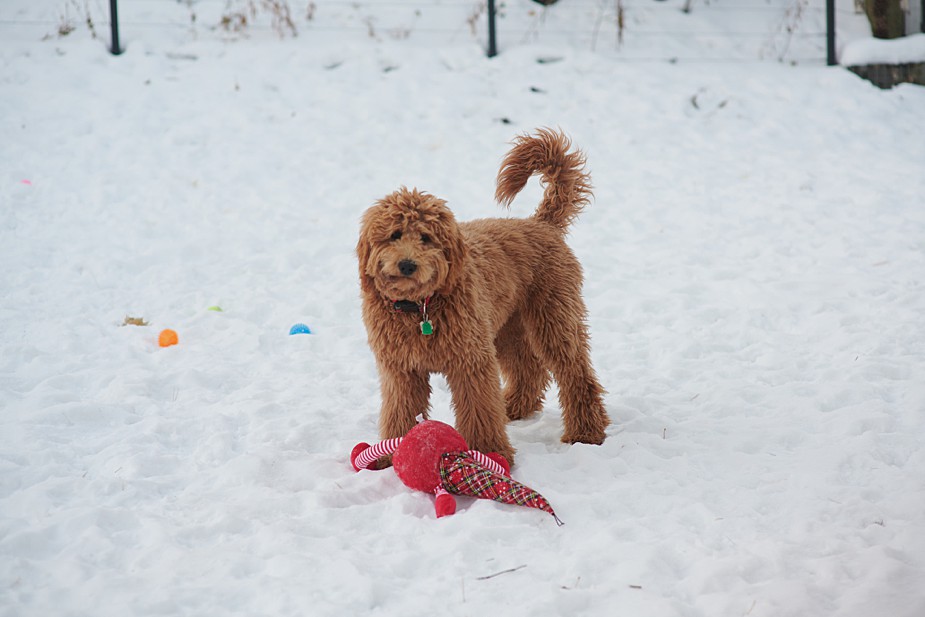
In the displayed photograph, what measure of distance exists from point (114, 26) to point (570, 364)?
25.6 feet

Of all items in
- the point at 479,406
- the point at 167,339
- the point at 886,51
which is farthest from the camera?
the point at 886,51

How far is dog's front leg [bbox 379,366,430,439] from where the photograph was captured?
12.1 ft

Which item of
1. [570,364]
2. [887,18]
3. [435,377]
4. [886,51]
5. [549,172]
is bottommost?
[435,377]

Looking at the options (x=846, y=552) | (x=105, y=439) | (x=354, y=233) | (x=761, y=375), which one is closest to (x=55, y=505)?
(x=105, y=439)

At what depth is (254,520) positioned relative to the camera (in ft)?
10.0

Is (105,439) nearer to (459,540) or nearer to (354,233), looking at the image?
(459,540)

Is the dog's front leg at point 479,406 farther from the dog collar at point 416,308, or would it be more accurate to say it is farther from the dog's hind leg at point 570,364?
the dog's hind leg at point 570,364

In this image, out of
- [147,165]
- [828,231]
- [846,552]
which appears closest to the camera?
[846,552]

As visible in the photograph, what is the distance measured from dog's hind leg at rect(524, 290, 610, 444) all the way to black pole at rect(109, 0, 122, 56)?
7.43 meters

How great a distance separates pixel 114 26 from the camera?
9.23 meters

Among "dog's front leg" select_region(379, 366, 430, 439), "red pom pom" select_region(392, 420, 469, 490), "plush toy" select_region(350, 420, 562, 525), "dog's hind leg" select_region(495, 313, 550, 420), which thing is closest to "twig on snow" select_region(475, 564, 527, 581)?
"plush toy" select_region(350, 420, 562, 525)

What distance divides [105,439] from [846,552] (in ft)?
10.6

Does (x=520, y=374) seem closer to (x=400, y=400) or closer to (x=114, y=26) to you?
(x=400, y=400)

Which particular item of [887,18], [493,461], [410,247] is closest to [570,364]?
[493,461]
